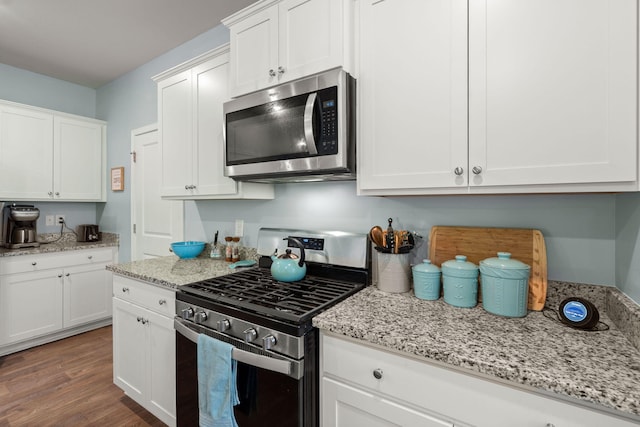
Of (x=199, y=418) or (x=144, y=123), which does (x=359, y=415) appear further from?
(x=144, y=123)

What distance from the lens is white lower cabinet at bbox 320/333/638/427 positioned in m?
0.74

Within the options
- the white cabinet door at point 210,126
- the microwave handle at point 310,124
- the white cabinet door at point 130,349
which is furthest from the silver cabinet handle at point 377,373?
the white cabinet door at point 130,349

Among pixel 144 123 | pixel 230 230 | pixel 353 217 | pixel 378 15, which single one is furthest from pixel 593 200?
pixel 144 123

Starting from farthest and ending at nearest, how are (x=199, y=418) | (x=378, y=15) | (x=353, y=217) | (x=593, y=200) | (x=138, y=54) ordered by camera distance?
(x=138, y=54) → (x=353, y=217) → (x=199, y=418) → (x=378, y=15) → (x=593, y=200)

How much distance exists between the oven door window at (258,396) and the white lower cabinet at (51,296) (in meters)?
2.40

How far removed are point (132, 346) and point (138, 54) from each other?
8.80 feet

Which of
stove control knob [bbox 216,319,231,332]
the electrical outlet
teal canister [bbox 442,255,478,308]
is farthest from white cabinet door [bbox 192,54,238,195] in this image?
teal canister [bbox 442,255,478,308]

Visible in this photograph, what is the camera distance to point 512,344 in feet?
2.88

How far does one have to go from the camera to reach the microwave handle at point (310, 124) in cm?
134

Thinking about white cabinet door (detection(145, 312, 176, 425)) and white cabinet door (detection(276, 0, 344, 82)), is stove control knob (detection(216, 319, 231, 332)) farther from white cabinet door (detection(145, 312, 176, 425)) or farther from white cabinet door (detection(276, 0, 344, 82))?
white cabinet door (detection(276, 0, 344, 82))

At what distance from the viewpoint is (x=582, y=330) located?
0.97 m

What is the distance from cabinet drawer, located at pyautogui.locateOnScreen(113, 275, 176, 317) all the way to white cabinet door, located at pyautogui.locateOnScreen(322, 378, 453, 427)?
986 mm

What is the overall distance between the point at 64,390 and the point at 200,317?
5.70ft

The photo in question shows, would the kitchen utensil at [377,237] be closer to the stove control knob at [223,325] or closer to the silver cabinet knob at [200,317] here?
the stove control knob at [223,325]
